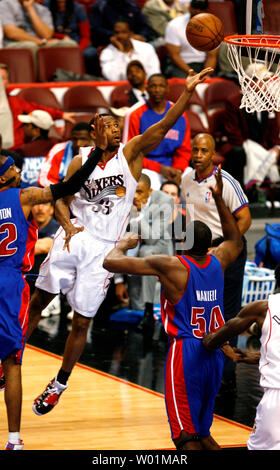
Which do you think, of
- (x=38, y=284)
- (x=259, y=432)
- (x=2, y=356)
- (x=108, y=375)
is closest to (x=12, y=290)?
(x=2, y=356)

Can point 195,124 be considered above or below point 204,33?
below

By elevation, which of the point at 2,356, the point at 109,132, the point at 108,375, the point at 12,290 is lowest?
→ the point at 108,375

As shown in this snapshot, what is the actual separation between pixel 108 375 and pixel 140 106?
10.8 feet

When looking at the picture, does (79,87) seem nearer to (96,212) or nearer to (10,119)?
(10,119)

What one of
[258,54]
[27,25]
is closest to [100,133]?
[258,54]

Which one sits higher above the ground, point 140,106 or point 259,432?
Result: point 140,106

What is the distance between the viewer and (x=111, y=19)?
1262cm

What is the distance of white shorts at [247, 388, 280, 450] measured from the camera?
13.9 feet

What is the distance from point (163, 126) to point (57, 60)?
6.25 meters

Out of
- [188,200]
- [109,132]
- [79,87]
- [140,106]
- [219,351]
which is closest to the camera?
[219,351]

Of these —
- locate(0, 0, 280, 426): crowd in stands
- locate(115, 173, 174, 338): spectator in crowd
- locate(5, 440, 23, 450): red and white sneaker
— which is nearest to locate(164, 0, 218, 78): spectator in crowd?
locate(0, 0, 280, 426): crowd in stands

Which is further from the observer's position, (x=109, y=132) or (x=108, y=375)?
(x=108, y=375)

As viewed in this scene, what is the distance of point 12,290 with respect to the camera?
17.3 feet

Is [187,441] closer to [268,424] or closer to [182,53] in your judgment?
[268,424]
